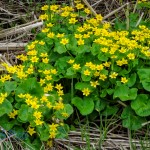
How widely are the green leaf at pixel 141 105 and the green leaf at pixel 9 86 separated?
2.21 feet

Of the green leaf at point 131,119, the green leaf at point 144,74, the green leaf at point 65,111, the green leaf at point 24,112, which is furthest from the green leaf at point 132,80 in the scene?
the green leaf at point 24,112

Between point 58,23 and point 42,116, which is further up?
point 58,23

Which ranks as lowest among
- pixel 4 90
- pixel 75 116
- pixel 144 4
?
pixel 75 116

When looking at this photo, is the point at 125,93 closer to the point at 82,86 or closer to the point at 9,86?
the point at 82,86

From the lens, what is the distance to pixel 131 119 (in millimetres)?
2986

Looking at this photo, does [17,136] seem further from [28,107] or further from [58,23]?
[58,23]

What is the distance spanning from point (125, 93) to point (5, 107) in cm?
68

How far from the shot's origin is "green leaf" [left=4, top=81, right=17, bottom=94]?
2902 mm

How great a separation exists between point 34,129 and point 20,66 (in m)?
0.44

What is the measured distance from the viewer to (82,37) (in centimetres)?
327

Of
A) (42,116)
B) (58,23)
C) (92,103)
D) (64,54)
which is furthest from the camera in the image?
(58,23)

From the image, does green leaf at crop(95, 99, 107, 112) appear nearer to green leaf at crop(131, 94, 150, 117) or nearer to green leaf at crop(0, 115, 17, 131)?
green leaf at crop(131, 94, 150, 117)

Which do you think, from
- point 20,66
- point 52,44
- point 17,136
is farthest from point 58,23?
point 17,136

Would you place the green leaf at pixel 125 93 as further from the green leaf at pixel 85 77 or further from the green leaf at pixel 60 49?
the green leaf at pixel 60 49
